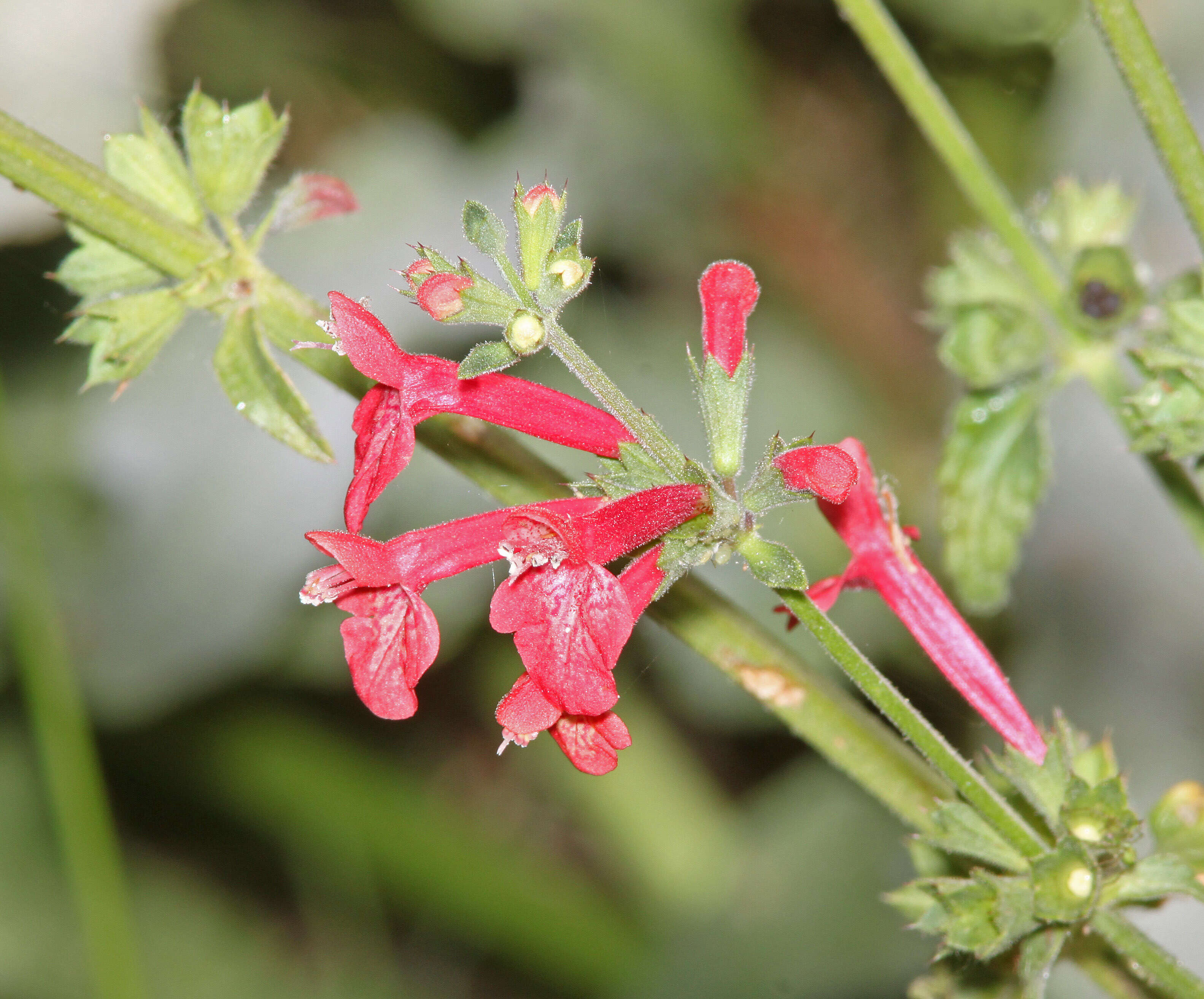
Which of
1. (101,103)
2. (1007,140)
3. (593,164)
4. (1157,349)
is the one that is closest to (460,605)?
(593,164)

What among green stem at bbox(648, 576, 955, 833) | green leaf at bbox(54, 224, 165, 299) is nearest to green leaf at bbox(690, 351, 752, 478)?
green stem at bbox(648, 576, 955, 833)

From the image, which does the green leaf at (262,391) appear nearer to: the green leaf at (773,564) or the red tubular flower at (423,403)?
the red tubular flower at (423,403)

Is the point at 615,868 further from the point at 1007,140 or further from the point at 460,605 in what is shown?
the point at 1007,140

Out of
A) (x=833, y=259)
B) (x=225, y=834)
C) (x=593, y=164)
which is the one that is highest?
(x=833, y=259)

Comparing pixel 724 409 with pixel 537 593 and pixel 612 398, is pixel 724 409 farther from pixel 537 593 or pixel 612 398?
pixel 537 593

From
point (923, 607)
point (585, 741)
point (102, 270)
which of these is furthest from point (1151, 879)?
point (102, 270)

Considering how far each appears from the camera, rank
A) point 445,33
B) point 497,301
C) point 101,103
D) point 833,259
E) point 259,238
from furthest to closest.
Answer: point 833,259, point 445,33, point 101,103, point 259,238, point 497,301
